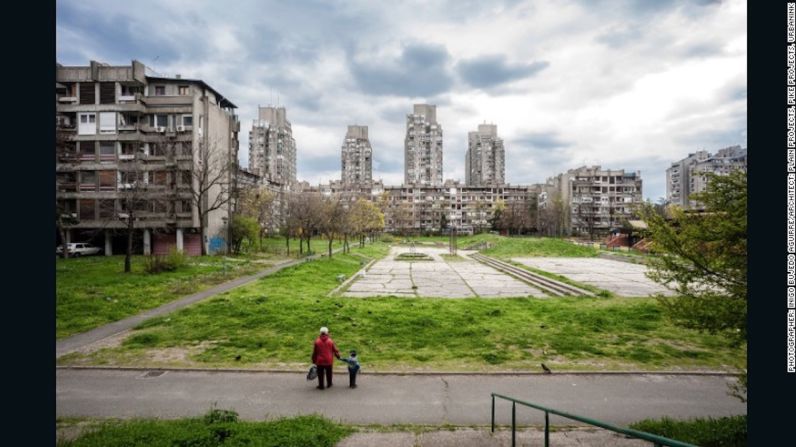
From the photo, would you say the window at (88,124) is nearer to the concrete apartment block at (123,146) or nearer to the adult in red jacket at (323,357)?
the concrete apartment block at (123,146)

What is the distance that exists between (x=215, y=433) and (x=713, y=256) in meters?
8.93

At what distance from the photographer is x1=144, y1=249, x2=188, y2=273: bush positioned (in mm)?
25547

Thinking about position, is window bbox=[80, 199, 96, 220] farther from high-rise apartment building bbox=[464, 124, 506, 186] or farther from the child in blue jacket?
high-rise apartment building bbox=[464, 124, 506, 186]

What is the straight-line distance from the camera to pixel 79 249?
40.7 meters

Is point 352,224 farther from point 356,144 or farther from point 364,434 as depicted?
point 356,144

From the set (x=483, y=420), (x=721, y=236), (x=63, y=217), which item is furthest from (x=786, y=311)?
(x=63, y=217)

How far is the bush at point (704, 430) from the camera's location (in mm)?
6074

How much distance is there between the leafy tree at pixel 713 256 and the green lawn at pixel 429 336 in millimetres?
4402

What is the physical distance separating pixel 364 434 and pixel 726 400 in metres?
8.22

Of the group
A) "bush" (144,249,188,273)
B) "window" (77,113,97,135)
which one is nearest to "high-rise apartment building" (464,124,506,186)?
"window" (77,113,97,135)

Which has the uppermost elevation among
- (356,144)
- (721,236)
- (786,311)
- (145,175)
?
(356,144)

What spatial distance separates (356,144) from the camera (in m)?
152

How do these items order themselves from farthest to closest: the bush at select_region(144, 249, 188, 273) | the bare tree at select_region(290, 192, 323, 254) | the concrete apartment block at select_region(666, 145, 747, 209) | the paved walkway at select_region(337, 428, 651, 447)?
the concrete apartment block at select_region(666, 145, 747, 209) < the bare tree at select_region(290, 192, 323, 254) < the bush at select_region(144, 249, 188, 273) < the paved walkway at select_region(337, 428, 651, 447)

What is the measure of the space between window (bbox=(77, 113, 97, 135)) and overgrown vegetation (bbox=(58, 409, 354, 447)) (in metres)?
47.5
